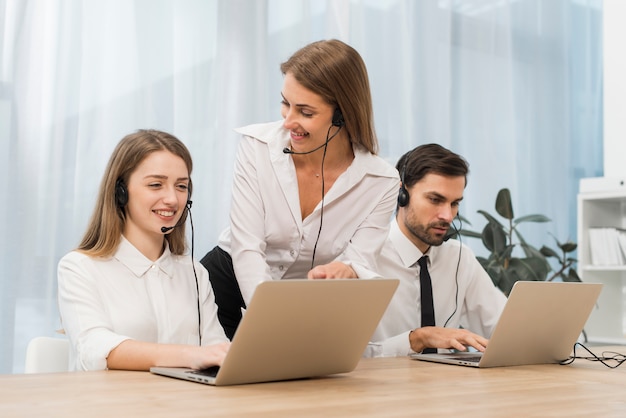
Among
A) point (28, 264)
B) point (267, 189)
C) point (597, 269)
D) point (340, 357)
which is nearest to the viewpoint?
point (340, 357)

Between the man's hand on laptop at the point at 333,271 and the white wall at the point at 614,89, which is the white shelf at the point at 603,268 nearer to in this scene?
the white wall at the point at 614,89

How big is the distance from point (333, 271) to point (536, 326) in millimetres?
512

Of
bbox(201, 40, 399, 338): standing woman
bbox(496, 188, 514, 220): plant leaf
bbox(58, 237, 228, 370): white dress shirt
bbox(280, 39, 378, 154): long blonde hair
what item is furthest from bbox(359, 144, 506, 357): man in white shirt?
bbox(496, 188, 514, 220): plant leaf

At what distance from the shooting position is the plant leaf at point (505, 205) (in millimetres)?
3717

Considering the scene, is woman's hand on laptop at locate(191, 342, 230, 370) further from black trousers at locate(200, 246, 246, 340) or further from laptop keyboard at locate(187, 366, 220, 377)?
black trousers at locate(200, 246, 246, 340)

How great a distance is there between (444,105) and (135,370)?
293 centimetres

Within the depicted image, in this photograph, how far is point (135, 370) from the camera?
150cm

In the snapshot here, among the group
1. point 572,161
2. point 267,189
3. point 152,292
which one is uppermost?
point 572,161

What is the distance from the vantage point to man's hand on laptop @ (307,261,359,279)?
1.60 meters

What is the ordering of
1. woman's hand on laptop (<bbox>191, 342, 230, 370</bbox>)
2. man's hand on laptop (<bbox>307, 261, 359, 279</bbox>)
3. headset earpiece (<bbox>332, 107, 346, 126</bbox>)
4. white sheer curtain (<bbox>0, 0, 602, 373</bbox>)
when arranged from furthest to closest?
white sheer curtain (<bbox>0, 0, 602, 373</bbox>)
headset earpiece (<bbox>332, 107, 346, 126</bbox>)
man's hand on laptop (<bbox>307, 261, 359, 279</bbox>)
woman's hand on laptop (<bbox>191, 342, 230, 370</bbox>)

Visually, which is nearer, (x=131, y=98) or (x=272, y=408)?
(x=272, y=408)

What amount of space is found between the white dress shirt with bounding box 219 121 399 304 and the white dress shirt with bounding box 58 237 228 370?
0.17 meters

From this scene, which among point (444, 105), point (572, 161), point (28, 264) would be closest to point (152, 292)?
point (28, 264)

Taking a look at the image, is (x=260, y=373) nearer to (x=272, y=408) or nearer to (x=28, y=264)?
(x=272, y=408)
